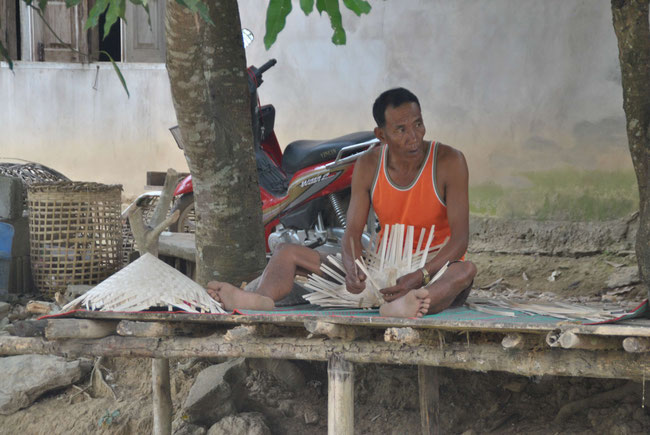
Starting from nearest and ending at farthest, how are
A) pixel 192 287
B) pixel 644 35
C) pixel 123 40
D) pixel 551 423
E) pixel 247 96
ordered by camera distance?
1. pixel 192 287
2. pixel 644 35
3. pixel 551 423
4. pixel 247 96
5. pixel 123 40

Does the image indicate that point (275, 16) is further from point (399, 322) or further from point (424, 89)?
point (424, 89)

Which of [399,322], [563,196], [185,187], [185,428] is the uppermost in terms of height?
[185,187]

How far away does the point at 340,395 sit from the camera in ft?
10.6

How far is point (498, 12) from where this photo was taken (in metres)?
6.40

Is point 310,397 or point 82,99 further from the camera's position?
point 82,99

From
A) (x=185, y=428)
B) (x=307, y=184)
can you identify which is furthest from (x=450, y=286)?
(x=307, y=184)

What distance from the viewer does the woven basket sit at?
5.90m

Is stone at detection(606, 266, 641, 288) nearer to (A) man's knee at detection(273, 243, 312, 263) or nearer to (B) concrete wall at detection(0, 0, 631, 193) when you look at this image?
(B) concrete wall at detection(0, 0, 631, 193)

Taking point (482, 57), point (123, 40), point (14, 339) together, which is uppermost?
point (123, 40)

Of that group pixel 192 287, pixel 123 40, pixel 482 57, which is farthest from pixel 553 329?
pixel 123 40

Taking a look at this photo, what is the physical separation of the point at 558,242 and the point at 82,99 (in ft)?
18.9

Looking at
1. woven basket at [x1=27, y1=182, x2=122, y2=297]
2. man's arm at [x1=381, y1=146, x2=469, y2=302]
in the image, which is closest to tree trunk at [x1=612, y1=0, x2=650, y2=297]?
man's arm at [x1=381, y1=146, x2=469, y2=302]

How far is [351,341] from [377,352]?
121mm

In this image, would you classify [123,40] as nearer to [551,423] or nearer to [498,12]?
[498,12]
